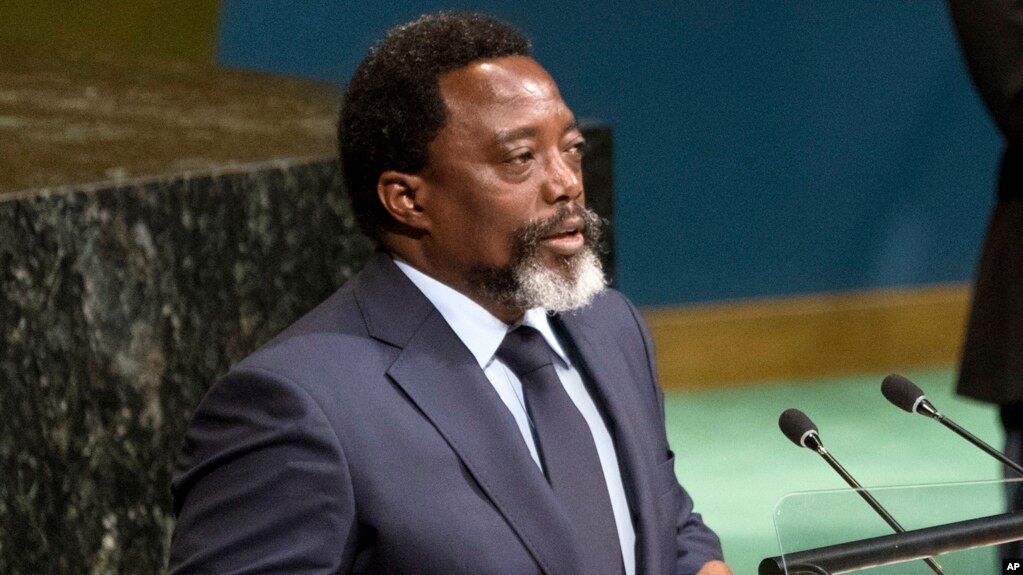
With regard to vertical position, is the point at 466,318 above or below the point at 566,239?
below

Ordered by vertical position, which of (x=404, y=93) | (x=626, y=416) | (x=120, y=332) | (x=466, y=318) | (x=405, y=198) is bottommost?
(x=120, y=332)

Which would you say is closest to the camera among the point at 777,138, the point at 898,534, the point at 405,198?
the point at 898,534

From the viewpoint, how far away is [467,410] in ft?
5.98

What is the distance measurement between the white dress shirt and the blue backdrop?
3770 millimetres

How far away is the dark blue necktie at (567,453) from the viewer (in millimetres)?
1836

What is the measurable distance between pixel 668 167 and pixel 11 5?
2.42m

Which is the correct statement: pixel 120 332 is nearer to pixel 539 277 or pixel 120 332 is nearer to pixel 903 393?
pixel 539 277

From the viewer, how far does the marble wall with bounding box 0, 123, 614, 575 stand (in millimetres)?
2447

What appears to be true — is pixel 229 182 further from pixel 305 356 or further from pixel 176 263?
pixel 305 356

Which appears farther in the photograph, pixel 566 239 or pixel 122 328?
pixel 122 328

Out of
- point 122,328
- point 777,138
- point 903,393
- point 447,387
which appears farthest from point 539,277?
point 777,138

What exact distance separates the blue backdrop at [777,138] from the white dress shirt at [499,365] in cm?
377

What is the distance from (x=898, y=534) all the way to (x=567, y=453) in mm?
510

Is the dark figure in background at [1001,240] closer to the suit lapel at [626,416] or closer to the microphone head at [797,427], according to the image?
the suit lapel at [626,416]
